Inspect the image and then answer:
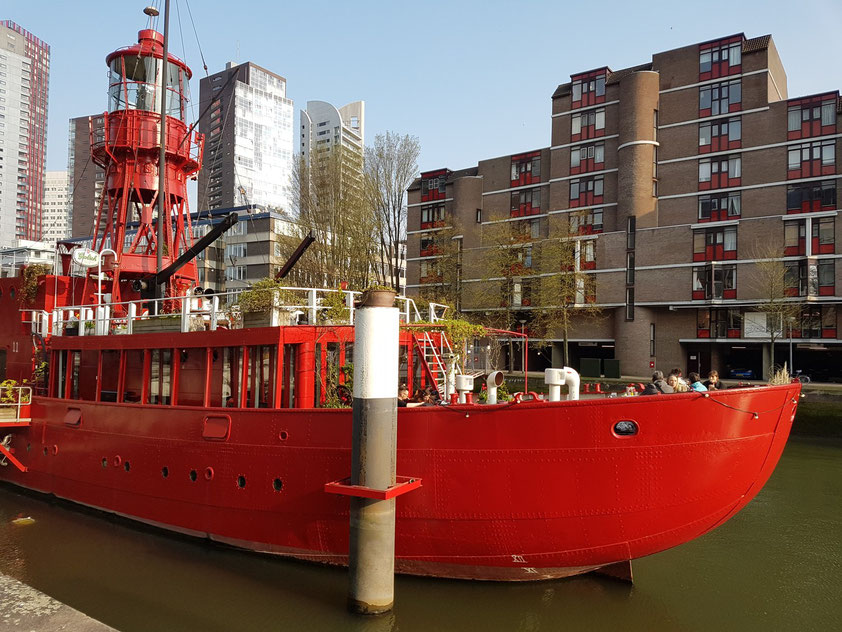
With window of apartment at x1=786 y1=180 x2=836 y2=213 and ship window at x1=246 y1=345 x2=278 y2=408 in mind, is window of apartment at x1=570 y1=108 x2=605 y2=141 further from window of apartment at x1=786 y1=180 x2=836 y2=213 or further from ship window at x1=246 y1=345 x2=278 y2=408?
ship window at x1=246 y1=345 x2=278 y2=408

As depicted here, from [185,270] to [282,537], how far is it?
11.0 metres

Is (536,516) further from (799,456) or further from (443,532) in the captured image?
(799,456)

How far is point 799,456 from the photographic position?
2214cm

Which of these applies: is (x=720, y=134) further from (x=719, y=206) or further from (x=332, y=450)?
(x=332, y=450)

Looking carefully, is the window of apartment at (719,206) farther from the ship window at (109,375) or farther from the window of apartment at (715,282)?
the ship window at (109,375)

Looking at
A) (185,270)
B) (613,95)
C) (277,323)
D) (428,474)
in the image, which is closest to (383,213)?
(185,270)

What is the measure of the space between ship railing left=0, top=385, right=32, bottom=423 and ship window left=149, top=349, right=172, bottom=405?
14.0 ft

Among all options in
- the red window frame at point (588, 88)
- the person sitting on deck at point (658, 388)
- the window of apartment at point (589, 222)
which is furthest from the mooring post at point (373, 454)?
the red window frame at point (588, 88)

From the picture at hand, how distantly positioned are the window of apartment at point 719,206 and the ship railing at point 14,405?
126 feet

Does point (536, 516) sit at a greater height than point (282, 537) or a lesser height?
greater

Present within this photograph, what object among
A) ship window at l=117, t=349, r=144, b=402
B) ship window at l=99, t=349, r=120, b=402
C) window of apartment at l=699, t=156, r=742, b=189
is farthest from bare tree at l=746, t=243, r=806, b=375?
ship window at l=99, t=349, r=120, b=402

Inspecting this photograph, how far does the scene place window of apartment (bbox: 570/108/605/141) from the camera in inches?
1751

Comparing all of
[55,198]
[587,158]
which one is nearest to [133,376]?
[587,158]

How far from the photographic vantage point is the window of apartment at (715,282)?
3856 centimetres
